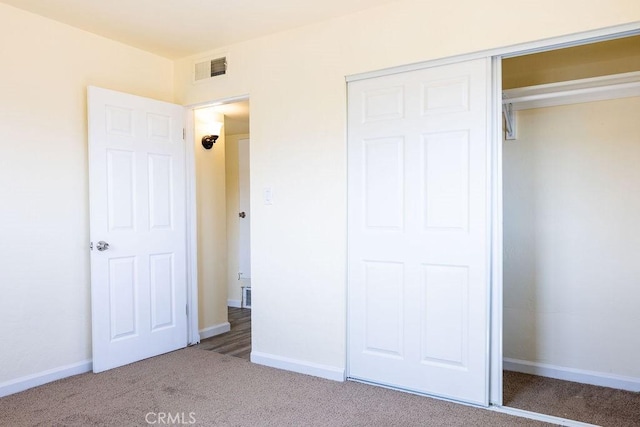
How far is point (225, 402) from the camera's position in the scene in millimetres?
2594

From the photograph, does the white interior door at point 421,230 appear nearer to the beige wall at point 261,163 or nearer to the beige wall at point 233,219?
the beige wall at point 261,163

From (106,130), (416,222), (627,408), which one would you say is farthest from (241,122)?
(627,408)

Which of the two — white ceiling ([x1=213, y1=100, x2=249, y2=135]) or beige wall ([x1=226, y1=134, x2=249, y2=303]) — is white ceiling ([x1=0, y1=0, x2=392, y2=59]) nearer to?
white ceiling ([x1=213, y1=100, x2=249, y2=135])

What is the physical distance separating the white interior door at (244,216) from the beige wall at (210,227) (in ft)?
3.67

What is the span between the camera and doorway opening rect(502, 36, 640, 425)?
9.06ft

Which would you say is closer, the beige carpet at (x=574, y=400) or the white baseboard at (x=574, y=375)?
the beige carpet at (x=574, y=400)

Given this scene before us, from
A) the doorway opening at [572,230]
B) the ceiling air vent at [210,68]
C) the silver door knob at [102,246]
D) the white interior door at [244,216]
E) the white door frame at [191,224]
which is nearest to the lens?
the doorway opening at [572,230]

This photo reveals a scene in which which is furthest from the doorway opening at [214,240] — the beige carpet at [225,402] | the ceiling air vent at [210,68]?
the beige carpet at [225,402]

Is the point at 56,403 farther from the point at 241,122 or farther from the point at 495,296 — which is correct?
the point at 241,122

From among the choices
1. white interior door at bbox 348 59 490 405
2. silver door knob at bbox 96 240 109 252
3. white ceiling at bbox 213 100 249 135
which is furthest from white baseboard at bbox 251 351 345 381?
white ceiling at bbox 213 100 249 135

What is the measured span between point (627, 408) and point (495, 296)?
99 cm

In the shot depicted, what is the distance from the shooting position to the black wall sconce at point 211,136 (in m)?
4.01

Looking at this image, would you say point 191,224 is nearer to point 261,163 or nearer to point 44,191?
point 261,163

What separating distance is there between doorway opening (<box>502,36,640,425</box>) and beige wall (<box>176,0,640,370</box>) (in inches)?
28.5
